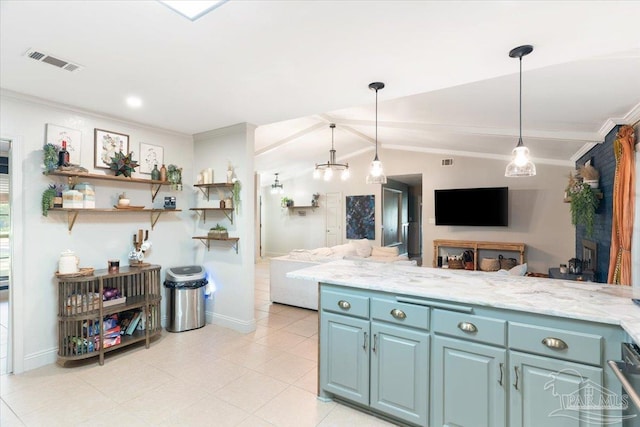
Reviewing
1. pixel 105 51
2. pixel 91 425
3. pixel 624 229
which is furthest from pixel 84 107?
pixel 624 229

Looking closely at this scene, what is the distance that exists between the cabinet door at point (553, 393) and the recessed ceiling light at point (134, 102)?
3619 mm

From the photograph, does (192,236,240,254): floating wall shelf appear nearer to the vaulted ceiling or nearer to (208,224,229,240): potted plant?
(208,224,229,240): potted plant

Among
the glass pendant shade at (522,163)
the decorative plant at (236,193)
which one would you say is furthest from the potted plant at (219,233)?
the glass pendant shade at (522,163)

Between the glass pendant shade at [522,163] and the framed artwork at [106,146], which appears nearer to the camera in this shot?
the glass pendant shade at [522,163]

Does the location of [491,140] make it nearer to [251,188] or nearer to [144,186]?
[251,188]

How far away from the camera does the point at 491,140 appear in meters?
5.19

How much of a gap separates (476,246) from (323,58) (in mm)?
5706

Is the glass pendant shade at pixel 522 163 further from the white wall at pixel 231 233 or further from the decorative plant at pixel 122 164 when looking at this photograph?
the decorative plant at pixel 122 164

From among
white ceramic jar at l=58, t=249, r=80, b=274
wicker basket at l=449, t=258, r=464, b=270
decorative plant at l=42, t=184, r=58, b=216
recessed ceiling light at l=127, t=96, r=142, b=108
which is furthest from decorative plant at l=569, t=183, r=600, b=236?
decorative plant at l=42, t=184, r=58, b=216

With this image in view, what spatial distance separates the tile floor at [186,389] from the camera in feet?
7.12

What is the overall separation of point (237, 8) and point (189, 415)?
2.68 meters

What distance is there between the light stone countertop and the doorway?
18.6 ft

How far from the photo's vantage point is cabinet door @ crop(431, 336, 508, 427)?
1.73 m

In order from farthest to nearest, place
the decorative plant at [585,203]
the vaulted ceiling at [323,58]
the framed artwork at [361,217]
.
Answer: the framed artwork at [361,217] < the decorative plant at [585,203] < the vaulted ceiling at [323,58]
